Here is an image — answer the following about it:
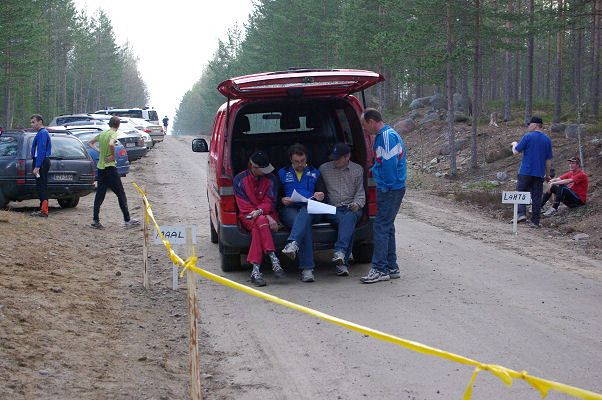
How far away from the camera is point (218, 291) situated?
8766 mm

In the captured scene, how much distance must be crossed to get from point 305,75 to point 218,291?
2.79m

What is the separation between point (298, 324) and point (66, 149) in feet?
35.3

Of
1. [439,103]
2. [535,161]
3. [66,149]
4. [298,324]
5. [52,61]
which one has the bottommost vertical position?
[298,324]

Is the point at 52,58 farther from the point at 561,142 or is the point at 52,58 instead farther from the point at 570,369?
the point at 570,369

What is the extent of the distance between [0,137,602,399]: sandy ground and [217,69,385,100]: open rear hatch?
234cm

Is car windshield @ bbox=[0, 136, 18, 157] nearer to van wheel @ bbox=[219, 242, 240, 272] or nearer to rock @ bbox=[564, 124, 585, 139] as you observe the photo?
van wheel @ bbox=[219, 242, 240, 272]

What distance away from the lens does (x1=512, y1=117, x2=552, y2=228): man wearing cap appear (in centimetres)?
1380

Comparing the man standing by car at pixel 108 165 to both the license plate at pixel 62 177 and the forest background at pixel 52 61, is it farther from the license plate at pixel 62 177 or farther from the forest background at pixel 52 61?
the forest background at pixel 52 61

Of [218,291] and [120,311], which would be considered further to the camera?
[218,291]

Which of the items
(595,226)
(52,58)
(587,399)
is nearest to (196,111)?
(52,58)

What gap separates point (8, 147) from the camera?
613 inches

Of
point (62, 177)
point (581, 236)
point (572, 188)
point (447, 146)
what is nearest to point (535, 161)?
point (572, 188)

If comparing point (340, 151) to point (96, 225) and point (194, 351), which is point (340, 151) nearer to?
point (194, 351)

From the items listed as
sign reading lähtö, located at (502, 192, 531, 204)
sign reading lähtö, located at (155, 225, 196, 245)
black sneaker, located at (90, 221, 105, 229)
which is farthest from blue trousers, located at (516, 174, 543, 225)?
sign reading lähtö, located at (155, 225, 196, 245)
